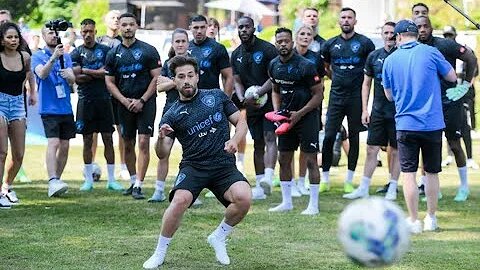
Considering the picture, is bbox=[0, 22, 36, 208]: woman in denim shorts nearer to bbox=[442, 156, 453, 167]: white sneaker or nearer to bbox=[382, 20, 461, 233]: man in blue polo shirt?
bbox=[382, 20, 461, 233]: man in blue polo shirt

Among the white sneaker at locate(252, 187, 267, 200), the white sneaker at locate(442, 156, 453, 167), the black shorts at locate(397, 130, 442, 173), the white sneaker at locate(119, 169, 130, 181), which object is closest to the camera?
the black shorts at locate(397, 130, 442, 173)

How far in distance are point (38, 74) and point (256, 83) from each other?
2674mm

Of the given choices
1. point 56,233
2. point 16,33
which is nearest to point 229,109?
point 56,233

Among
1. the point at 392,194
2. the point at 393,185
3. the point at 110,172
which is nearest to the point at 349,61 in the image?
Answer: the point at 393,185

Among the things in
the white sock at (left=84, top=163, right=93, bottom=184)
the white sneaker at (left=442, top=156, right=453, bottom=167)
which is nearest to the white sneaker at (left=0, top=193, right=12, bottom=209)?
the white sock at (left=84, top=163, right=93, bottom=184)

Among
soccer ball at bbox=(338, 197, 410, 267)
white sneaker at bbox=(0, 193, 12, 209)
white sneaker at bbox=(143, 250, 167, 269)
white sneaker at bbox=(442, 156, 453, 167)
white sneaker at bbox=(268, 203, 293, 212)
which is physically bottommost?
white sneaker at bbox=(442, 156, 453, 167)

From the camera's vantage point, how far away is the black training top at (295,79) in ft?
37.9

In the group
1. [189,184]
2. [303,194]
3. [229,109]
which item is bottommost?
[303,194]

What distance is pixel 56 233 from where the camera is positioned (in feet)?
32.9

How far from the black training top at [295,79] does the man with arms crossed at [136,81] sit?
1642 mm

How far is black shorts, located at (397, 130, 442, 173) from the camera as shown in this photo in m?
10.1

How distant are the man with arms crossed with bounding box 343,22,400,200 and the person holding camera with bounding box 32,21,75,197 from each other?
356 centimetres

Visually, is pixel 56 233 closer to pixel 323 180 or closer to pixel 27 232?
pixel 27 232

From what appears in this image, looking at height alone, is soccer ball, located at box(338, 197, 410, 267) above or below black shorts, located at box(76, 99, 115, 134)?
above
